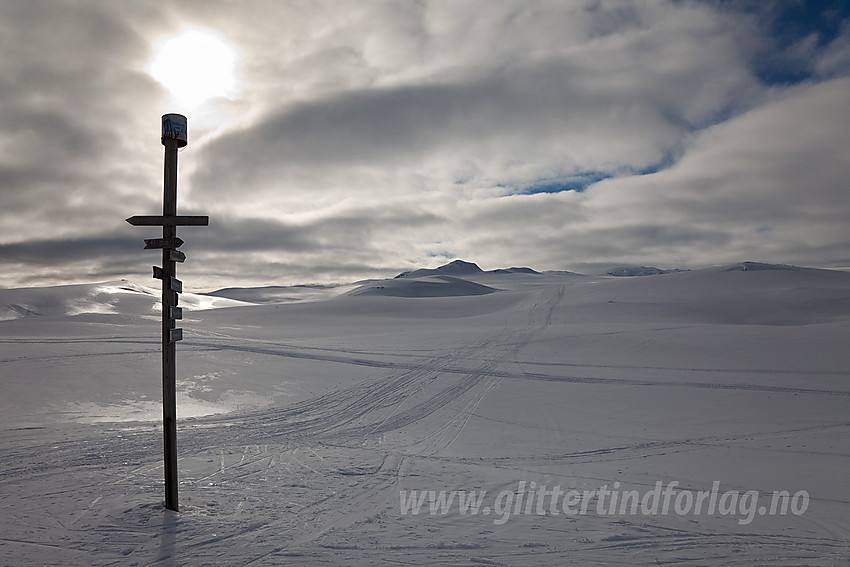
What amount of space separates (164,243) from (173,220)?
35 centimetres

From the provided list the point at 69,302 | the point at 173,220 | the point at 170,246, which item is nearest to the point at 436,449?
the point at 170,246

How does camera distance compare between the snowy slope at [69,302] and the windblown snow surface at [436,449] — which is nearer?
the windblown snow surface at [436,449]

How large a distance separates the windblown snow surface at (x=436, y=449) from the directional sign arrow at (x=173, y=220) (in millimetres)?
3963

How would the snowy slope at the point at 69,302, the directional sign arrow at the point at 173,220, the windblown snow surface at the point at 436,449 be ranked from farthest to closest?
the snowy slope at the point at 69,302
the directional sign arrow at the point at 173,220
the windblown snow surface at the point at 436,449

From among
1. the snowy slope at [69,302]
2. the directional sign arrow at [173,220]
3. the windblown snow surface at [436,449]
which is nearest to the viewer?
the windblown snow surface at [436,449]

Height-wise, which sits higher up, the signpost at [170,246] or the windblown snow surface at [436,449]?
the signpost at [170,246]

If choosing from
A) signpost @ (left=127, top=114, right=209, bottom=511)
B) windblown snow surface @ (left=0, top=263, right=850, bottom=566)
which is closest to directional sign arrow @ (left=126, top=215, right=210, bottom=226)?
signpost @ (left=127, top=114, right=209, bottom=511)

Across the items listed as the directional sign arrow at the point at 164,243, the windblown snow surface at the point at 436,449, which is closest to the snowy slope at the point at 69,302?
the windblown snow surface at the point at 436,449

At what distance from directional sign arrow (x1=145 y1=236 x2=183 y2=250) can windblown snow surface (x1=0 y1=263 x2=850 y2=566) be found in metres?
3.65

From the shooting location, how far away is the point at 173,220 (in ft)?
22.5

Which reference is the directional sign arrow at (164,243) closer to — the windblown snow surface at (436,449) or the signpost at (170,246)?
the signpost at (170,246)

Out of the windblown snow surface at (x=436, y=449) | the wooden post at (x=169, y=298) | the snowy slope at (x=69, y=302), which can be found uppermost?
the snowy slope at (x=69, y=302)

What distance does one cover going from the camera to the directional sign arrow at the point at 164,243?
6891mm

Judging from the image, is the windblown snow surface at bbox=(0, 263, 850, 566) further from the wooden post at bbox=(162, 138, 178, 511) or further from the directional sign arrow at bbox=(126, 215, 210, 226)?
the directional sign arrow at bbox=(126, 215, 210, 226)
